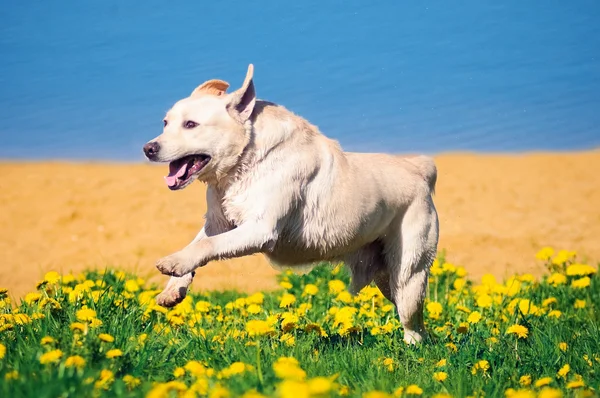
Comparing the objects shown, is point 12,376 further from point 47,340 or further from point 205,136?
point 205,136

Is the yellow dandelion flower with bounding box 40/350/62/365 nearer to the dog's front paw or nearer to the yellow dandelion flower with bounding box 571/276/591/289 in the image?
the dog's front paw

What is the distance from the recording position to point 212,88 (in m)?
5.26

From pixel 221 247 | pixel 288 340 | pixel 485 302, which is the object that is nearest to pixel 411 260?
pixel 485 302

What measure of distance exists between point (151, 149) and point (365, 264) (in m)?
1.97

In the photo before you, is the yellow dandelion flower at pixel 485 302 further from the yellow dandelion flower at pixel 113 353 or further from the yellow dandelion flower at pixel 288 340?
the yellow dandelion flower at pixel 113 353

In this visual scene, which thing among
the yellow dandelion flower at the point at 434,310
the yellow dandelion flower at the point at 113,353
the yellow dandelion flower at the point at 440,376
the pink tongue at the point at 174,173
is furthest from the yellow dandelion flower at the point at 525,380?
the pink tongue at the point at 174,173

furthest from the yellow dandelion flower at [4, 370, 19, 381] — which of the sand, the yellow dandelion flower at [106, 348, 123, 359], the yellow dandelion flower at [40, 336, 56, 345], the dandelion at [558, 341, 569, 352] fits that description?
the sand

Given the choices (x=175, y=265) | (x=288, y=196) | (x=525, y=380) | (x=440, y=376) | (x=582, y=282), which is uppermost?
(x=288, y=196)

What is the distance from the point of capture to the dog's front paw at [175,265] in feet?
14.8

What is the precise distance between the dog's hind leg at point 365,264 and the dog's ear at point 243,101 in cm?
150

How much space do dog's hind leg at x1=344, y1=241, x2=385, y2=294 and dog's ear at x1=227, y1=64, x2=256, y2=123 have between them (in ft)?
4.92

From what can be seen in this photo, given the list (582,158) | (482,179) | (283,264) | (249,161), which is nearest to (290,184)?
(249,161)

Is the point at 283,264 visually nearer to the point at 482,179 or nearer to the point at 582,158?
the point at 482,179

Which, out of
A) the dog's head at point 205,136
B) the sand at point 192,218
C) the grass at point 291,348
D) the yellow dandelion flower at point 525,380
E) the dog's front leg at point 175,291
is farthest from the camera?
the sand at point 192,218
